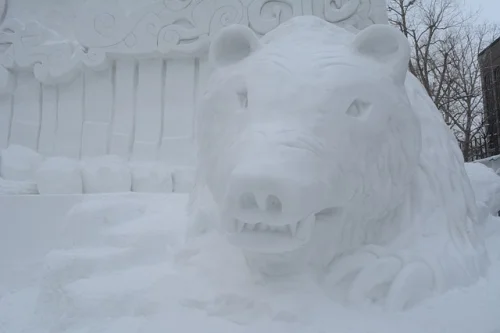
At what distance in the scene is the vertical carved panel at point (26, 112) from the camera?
14.3 ft

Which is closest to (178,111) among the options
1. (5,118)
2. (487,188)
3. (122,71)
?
(122,71)

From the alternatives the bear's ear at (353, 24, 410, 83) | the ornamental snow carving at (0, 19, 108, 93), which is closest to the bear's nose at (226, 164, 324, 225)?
Answer: the bear's ear at (353, 24, 410, 83)

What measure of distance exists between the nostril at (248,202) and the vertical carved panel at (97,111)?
2931 mm

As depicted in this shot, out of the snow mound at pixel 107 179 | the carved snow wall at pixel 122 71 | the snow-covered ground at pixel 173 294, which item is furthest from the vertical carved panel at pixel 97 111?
the snow-covered ground at pixel 173 294

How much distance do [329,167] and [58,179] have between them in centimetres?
273

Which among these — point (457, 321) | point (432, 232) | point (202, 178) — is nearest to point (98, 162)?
point (202, 178)

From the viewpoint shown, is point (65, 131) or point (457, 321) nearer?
point (457, 321)

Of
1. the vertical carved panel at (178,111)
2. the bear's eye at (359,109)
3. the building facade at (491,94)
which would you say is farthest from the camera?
the building facade at (491,94)

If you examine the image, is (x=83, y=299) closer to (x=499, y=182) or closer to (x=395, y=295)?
(x=395, y=295)

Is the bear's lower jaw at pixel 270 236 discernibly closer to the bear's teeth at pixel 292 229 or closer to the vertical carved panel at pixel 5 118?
the bear's teeth at pixel 292 229

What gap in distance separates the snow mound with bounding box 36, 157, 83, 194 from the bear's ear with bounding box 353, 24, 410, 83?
2.64 m

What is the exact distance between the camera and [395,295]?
1.94m

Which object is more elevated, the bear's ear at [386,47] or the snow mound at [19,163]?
the bear's ear at [386,47]

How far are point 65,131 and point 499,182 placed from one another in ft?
12.2
